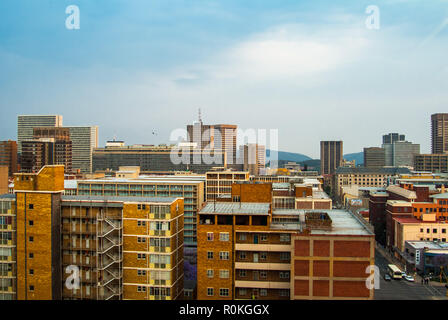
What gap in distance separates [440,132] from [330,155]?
4526 centimetres

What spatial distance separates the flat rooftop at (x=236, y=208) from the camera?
1979cm

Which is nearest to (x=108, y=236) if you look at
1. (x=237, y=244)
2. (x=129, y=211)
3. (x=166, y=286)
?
(x=129, y=211)

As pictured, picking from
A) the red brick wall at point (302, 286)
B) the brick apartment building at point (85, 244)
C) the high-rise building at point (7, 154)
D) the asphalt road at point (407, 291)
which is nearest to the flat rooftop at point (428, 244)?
the asphalt road at point (407, 291)

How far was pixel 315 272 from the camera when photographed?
58.0ft

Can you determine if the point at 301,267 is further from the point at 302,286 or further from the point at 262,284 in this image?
the point at 262,284

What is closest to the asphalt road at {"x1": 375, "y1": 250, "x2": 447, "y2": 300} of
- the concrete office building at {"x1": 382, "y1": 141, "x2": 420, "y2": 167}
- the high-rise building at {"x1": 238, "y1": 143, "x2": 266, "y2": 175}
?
the high-rise building at {"x1": 238, "y1": 143, "x2": 266, "y2": 175}

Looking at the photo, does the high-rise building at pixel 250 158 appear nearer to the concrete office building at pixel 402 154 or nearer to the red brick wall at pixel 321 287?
the concrete office building at pixel 402 154

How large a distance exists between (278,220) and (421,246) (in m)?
19.6

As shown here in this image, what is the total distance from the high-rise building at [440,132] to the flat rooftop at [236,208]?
13181cm

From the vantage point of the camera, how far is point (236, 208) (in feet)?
69.1

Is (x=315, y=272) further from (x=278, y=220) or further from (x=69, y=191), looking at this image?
(x=69, y=191)

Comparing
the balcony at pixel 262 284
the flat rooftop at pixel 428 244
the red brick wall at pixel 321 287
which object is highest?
the red brick wall at pixel 321 287

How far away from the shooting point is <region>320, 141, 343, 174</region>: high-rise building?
561 ft

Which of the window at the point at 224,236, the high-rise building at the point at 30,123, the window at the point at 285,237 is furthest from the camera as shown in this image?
the high-rise building at the point at 30,123
